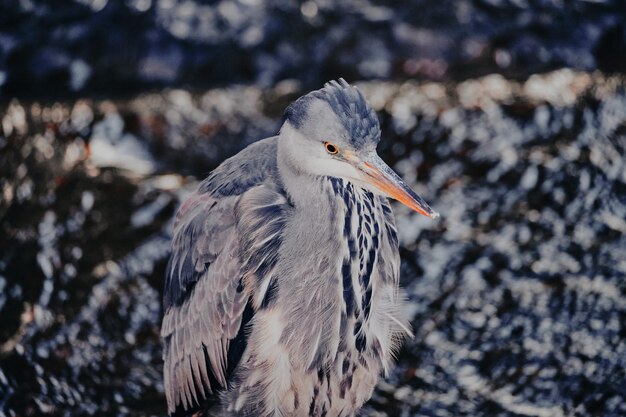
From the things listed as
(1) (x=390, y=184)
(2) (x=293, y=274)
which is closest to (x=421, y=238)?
(2) (x=293, y=274)

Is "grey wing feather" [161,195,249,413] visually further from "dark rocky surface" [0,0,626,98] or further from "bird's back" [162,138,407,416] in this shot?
"dark rocky surface" [0,0,626,98]

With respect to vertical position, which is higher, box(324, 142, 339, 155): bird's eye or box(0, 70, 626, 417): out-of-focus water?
box(324, 142, 339, 155): bird's eye

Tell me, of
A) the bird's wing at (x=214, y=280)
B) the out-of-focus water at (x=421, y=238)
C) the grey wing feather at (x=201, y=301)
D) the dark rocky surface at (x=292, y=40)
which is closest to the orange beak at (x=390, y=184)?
the bird's wing at (x=214, y=280)

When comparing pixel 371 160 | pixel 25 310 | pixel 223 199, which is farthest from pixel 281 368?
pixel 25 310

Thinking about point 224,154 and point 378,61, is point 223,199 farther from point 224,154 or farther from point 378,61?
point 378,61

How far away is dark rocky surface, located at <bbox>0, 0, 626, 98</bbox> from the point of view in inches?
194

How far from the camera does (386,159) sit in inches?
174

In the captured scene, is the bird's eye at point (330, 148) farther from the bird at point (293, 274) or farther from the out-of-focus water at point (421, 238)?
the out-of-focus water at point (421, 238)

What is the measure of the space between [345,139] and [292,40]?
2670 mm

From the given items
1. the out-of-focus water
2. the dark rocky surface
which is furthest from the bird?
the dark rocky surface

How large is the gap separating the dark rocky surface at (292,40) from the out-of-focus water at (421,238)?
0.51ft

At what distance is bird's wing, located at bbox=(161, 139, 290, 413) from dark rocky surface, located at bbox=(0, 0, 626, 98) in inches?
83.1

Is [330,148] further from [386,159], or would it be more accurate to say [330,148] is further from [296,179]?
[386,159]

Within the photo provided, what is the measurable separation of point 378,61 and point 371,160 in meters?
2.60
